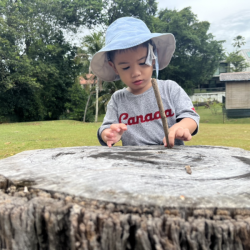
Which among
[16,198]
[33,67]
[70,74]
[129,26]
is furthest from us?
[70,74]

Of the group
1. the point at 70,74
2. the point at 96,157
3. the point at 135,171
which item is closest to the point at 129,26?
the point at 96,157

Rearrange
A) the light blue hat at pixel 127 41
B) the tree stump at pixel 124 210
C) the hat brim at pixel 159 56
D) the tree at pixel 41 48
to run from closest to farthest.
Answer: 1. the tree stump at pixel 124 210
2. the light blue hat at pixel 127 41
3. the hat brim at pixel 159 56
4. the tree at pixel 41 48

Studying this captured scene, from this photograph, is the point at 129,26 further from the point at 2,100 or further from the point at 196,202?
the point at 2,100

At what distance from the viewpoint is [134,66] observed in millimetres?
1593

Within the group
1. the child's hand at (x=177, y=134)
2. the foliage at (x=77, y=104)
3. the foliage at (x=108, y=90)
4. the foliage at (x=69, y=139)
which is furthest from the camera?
the foliage at (x=77, y=104)

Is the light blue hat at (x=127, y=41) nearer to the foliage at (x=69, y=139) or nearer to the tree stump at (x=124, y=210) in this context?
the tree stump at (x=124, y=210)

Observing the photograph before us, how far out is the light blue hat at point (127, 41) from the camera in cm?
150

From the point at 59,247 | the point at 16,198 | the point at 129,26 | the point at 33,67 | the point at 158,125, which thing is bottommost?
the point at 59,247

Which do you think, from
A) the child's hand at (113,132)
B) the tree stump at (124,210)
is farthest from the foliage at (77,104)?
the tree stump at (124,210)

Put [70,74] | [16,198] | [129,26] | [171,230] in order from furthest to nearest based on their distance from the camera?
[70,74] < [129,26] < [16,198] < [171,230]

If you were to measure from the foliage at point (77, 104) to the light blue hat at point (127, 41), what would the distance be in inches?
610

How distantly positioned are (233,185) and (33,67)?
50.1 feet

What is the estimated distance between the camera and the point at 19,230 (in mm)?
611

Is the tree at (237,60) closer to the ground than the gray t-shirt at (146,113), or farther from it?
farther from it
